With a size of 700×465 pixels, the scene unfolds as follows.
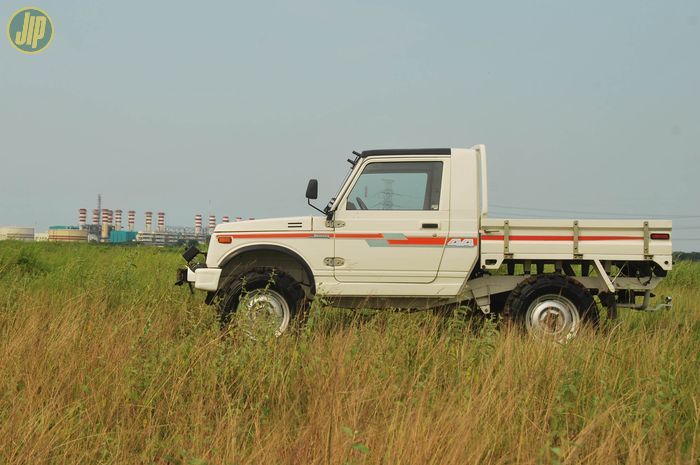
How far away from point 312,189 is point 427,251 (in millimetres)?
1449

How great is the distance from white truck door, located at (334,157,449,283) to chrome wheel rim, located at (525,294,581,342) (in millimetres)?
1139

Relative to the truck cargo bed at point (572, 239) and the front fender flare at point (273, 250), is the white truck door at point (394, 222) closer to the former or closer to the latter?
the front fender flare at point (273, 250)

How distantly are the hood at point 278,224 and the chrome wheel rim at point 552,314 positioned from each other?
257 centimetres

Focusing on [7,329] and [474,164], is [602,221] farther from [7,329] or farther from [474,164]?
[7,329]

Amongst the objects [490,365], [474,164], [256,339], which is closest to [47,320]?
[256,339]

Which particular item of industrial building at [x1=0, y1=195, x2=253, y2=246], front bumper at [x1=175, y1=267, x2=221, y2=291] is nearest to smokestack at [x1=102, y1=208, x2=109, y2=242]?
industrial building at [x1=0, y1=195, x2=253, y2=246]

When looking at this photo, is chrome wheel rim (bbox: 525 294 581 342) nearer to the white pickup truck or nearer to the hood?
the white pickup truck

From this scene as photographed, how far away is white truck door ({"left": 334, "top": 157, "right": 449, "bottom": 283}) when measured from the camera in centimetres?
645

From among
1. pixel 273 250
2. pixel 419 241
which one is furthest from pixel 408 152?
pixel 273 250

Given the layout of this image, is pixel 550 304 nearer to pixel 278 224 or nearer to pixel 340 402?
pixel 278 224

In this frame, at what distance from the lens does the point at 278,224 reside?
6645 millimetres

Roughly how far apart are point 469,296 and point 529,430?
341cm

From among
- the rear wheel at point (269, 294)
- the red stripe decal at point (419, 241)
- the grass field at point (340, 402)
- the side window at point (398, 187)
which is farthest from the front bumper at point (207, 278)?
the red stripe decal at point (419, 241)

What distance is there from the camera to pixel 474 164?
21.6 feet
